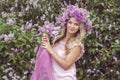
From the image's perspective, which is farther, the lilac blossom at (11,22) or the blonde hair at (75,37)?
the lilac blossom at (11,22)

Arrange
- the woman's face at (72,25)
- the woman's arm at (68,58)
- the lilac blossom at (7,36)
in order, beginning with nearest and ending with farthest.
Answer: the woman's arm at (68,58) → the woman's face at (72,25) → the lilac blossom at (7,36)

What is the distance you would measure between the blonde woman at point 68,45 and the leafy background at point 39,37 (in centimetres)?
153

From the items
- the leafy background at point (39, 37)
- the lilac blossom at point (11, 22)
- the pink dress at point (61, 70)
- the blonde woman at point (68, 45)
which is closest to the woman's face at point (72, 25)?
the blonde woman at point (68, 45)

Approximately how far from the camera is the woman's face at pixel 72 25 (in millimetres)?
4355

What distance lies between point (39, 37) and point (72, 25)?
5.90 ft

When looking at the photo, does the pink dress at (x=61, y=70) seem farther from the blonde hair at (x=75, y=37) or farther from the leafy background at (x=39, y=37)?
the leafy background at (x=39, y=37)

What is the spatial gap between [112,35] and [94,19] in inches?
14.2

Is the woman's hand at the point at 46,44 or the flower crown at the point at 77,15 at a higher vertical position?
the flower crown at the point at 77,15

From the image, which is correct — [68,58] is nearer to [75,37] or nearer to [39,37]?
[75,37]

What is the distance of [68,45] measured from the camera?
14.4ft

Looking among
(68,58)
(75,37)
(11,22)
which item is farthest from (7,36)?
(68,58)

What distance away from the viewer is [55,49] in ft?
14.3

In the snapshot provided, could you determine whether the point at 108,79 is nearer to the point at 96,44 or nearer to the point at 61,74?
the point at 96,44

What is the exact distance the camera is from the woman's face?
4355 mm
